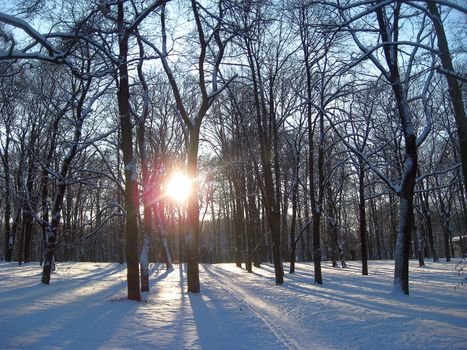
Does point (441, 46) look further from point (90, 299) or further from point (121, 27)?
point (90, 299)

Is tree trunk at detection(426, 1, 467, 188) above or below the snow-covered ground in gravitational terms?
above

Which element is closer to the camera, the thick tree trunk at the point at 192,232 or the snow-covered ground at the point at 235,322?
the snow-covered ground at the point at 235,322

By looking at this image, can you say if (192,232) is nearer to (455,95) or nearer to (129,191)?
(129,191)

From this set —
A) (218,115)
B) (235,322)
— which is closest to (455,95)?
(235,322)

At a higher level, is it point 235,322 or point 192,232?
point 192,232

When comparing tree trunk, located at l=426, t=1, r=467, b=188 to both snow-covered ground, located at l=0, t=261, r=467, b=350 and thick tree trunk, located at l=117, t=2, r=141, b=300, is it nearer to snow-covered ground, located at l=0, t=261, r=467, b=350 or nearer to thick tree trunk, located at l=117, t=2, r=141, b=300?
snow-covered ground, located at l=0, t=261, r=467, b=350

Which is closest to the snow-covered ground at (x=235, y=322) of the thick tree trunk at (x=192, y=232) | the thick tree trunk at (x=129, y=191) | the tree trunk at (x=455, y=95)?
the thick tree trunk at (x=129, y=191)

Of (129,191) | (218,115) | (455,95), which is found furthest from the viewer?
(218,115)

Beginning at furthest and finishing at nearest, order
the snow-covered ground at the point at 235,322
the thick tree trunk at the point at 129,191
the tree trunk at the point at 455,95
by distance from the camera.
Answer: the thick tree trunk at the point at 129,191 < the tree trunk at the point at 455,95 < the snow-covered ground at the point at 235,322

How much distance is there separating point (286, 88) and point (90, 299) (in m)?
15.5

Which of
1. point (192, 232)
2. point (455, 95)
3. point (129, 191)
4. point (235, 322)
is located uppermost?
point (455, 95)

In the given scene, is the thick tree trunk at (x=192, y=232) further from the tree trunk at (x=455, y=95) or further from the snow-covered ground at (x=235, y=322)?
the tree trunk at (x=455, y=95)

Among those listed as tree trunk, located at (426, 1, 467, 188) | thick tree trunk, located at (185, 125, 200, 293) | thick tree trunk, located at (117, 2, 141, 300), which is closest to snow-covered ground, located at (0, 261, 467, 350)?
thick tree trunk, located at (117, 2, 141, 300)

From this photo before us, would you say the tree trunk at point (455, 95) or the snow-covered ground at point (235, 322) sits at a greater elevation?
the tree trunk at point (455, 95)
